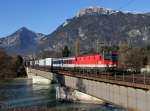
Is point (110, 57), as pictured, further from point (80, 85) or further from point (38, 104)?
point (38, 104)

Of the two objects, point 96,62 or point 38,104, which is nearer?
point 38,104

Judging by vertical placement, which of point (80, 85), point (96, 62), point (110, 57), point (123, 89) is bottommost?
point (80, 85)

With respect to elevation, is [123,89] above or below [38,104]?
above

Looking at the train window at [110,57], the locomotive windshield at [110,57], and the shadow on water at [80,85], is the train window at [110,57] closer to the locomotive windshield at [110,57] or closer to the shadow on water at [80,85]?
the locomotive windshield at [110,57]

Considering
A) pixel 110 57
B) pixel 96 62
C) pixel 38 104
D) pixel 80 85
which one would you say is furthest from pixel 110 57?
pixel 38 104

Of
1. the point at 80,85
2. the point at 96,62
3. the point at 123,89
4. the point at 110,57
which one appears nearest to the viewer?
the point at 123,89

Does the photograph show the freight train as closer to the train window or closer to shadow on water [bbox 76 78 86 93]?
the train window

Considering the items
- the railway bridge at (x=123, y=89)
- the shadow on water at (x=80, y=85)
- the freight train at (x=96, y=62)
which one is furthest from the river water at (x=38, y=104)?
the freight train at (x=96, y=62)

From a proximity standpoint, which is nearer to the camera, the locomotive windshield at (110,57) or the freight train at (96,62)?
the freight train at (96,62)

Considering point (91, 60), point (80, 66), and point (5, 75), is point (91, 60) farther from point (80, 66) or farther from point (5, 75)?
point (5, 75)

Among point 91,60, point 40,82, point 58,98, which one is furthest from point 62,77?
point 40,82

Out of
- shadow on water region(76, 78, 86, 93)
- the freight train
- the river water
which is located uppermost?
the freight train

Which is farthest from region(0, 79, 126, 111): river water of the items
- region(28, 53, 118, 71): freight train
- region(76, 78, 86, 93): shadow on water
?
region(28, 53, 118, 71): freight train

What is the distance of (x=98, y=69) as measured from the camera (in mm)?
76062
